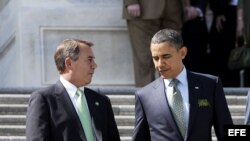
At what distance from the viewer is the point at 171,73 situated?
7.50 meters

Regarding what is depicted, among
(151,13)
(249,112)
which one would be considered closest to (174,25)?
(151,13)

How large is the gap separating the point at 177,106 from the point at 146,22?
4.18 meters

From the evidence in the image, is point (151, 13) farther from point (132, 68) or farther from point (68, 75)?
point (68, 75)

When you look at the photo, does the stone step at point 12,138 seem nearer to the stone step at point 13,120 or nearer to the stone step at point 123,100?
the stone step at point 13,120

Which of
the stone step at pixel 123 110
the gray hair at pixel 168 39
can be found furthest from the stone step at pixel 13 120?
the gray hair at pixel 168 39

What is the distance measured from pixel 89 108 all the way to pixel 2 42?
5112 millimetres

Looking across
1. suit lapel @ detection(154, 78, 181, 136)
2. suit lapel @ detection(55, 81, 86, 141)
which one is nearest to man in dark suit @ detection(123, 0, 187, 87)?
suit lapel @ detection(154, 78, 181, 136)

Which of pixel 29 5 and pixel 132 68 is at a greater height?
pixel 29 5

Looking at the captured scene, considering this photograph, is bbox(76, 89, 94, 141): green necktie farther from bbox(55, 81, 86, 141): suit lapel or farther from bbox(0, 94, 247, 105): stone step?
bbox(0, 94, 247, 105): stone step

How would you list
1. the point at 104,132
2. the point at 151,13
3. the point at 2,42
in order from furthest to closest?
1. the point at 2,42
2. the point at 151,13
3. the point at 104,132

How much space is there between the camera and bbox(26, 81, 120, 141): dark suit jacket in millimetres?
7238

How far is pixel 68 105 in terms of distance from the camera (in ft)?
24.1

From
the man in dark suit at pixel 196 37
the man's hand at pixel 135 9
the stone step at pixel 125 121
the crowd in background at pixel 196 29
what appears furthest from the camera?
the man in dark suit at pixel 196 37

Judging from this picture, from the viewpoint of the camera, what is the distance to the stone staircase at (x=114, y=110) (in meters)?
10.4
